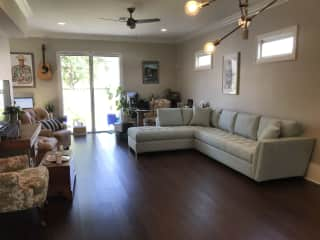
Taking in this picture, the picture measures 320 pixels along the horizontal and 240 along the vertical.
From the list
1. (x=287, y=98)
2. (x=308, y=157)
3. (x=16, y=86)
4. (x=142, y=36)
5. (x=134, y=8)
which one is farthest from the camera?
(x=142, y=36)

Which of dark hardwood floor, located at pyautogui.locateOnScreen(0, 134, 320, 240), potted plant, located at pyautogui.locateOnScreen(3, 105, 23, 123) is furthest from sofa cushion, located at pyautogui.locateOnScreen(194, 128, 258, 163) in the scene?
potted plant, located at pyautogui.locateOnScreen(3, 105, 23, 123)

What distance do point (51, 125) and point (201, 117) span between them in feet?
10.6

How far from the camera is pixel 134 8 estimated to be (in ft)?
15.1

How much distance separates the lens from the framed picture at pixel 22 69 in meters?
6.75

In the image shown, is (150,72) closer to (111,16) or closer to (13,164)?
(111,16)

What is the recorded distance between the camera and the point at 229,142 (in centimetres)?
430

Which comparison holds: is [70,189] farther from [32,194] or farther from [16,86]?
[16,86]

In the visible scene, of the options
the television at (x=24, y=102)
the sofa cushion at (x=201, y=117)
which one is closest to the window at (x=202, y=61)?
the sofa cushion at (x=201, y=117)

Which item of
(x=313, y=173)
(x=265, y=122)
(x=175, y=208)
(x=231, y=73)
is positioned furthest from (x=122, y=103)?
(x=313, y=173)

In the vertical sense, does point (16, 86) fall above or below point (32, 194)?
above

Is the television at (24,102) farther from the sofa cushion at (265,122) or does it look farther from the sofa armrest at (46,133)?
the sofa cushion at (265,122)

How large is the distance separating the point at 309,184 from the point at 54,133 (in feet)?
15.0

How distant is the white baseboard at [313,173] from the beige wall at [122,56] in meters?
5.22

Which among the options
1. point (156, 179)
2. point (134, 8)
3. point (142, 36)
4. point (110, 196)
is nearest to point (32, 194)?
point (110, 196)
